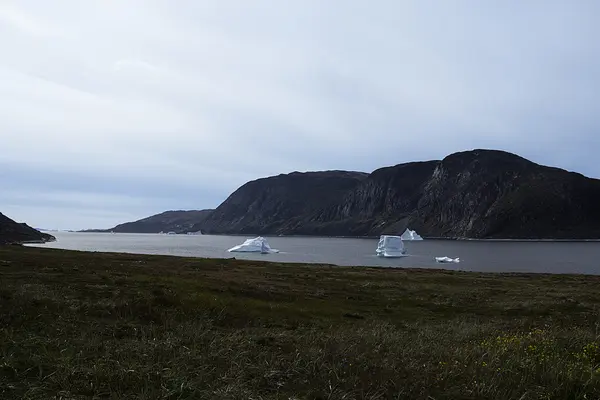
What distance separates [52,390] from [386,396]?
20.7 ft

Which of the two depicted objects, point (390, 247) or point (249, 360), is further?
point (390, 247)

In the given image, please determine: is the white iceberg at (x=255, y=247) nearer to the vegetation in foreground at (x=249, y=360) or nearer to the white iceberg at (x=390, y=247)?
the white iceberg at (x=390, y=247)

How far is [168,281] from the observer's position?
1186 inches

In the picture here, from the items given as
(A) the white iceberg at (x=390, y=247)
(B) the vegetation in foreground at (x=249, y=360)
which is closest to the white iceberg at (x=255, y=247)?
(A) the white iceberg at (x=390, y=247)

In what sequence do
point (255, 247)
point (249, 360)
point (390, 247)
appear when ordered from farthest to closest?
point (255, 247)
point (390, 247)
point (249, 360)

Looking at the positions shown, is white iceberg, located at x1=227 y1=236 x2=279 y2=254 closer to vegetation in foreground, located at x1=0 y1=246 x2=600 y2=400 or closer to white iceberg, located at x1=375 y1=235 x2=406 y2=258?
white iceberg, located at x1=375 y1=235 x2=406 y2=258

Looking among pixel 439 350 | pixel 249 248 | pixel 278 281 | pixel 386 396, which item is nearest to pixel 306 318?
pixel 439 350

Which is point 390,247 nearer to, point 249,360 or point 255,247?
point 255,247

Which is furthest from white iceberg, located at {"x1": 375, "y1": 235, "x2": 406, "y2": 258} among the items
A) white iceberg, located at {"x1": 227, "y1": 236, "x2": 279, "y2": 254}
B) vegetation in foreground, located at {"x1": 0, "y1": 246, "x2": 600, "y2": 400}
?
vegetation in foreground, located at {"x1": 0, "y1": 246, "x2": 600, "y2": 400}

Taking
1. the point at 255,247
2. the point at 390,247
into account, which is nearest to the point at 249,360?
the point at 390,247

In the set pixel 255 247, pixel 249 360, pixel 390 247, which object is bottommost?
pixel 255 247

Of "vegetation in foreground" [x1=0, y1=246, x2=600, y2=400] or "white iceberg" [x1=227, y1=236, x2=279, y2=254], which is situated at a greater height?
"vegetation in foreground" [x1=0, y1=246, x2=600, y2=400]

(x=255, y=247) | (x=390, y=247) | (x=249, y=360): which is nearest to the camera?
(x=249, y=360)

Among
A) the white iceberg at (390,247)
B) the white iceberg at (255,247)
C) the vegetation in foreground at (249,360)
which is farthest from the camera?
the white iceberg at (255,247)
